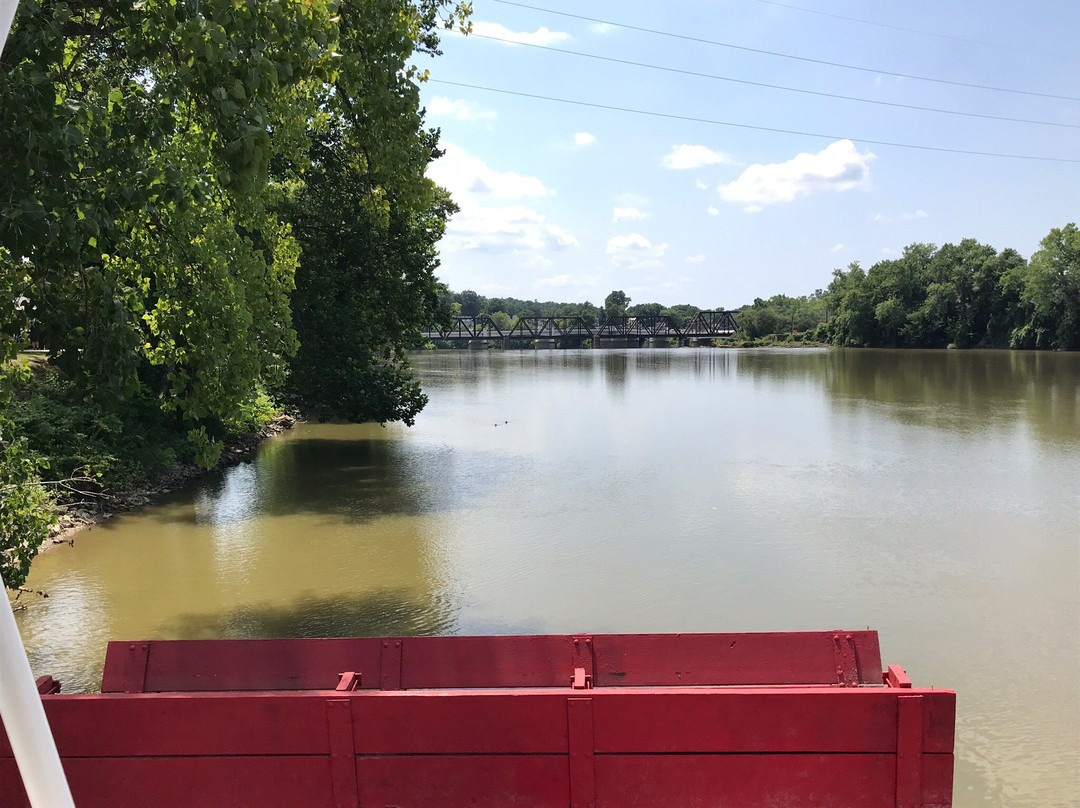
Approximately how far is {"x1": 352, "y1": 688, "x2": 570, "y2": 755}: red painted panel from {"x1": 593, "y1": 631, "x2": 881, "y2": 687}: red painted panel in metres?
1.12

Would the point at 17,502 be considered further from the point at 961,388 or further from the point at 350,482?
the point at 961,388

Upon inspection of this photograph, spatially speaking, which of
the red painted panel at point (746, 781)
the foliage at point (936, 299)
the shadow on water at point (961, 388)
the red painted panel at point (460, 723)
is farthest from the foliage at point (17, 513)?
the foliage at point (936, 299)

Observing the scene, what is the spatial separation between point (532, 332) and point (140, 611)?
133 metres

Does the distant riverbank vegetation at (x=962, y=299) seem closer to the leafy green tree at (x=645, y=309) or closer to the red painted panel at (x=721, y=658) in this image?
the leafy green tree at (x=645, y=309)

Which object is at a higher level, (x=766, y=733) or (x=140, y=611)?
(x=766, y=733)

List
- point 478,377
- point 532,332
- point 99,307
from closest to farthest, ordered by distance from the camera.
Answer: point 99,307, point 478,377, point 532,332

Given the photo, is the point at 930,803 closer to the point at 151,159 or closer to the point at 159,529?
the point at 151,159

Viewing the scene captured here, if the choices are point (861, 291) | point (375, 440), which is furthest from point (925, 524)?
point (861, 291)

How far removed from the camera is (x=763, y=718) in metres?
5.31

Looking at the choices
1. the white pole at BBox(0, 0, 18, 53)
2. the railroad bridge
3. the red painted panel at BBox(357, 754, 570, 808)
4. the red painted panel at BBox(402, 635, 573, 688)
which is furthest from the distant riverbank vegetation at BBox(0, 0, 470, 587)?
the railroad bridge

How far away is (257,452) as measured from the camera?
24953 mm

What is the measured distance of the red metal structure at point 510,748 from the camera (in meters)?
5.31

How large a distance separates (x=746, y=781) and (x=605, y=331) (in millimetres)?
144202

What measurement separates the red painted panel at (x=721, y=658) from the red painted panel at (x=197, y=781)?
7.20 ft
